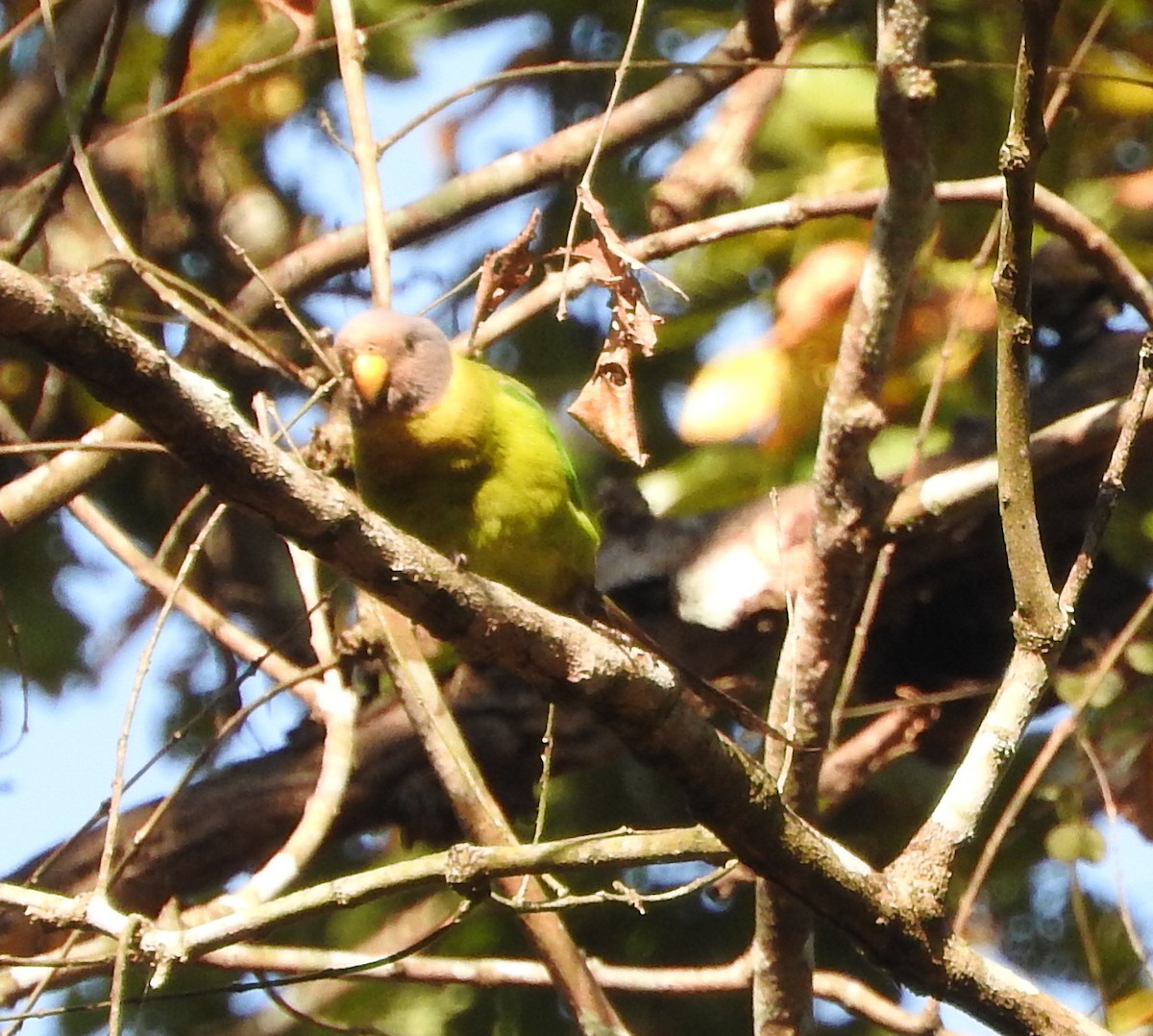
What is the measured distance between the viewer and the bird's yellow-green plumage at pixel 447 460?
271cm

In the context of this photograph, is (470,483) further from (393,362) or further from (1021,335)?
(1021,335)

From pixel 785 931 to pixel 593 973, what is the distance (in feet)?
→ 1.55

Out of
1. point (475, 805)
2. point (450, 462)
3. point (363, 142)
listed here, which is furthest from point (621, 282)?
point (475, 805)

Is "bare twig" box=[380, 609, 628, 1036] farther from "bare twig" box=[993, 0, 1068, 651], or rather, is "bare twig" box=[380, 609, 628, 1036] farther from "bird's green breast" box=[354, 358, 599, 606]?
"bare twig" box=[993, 0, 1068, 651]

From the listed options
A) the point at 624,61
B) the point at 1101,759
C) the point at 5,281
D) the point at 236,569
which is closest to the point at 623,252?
the point at 624,61

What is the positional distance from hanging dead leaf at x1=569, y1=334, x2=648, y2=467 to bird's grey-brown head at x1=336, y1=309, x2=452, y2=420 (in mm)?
474

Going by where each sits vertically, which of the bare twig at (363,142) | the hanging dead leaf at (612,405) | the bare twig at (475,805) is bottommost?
the bare twig at (475,805)

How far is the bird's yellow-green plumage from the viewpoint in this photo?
2.71 meters

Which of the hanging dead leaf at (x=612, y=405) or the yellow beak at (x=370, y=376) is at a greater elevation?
the yellow beak at (x=370, y=376)

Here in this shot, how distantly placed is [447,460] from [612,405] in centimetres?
50

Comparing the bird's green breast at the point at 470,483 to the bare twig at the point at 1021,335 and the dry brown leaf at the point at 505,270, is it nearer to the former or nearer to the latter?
the dry brown leaf at the point at 505,270

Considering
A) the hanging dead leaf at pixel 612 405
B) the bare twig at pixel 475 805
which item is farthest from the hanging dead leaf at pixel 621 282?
the bare twig at pixel 475 805

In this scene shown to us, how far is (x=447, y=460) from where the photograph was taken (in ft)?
8.93

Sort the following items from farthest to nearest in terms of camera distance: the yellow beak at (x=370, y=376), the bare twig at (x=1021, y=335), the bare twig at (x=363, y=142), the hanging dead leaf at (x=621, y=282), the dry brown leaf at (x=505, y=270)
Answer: the bare twig at (x=363, y=142) → the yellow beak at (x=370, y=376) → the dry brown leaf at (x=505, y=270) → the hanging dead leaf at (x=621, y=282) → the bare twig at (x=1021, y=335)
